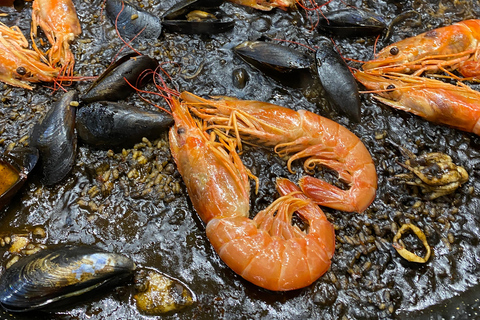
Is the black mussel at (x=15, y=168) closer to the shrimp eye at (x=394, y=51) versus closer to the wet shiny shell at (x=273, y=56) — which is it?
the wet shiny shell at (x=273, y=56)

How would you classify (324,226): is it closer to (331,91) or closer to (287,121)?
(287,121)

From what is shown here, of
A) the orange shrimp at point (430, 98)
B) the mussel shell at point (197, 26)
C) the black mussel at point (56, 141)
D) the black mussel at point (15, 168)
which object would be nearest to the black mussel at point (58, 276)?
the black mussel at point (15, 168)

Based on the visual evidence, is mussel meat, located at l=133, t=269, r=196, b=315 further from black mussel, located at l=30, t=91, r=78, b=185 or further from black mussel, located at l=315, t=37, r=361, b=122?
black mussel, located at l=315, t=37, r=361, b=122

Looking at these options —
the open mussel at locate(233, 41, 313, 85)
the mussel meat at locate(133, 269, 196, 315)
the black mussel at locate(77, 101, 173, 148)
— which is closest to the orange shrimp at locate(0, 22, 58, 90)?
the black mussel at locate(77, 101, 173, 148)

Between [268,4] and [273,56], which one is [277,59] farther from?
[268,4]

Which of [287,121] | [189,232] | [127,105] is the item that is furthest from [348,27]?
[189,232]

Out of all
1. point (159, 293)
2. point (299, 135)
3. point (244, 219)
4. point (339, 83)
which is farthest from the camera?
point (339, 83)

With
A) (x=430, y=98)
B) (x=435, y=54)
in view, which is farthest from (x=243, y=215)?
(x=435, y=54)
